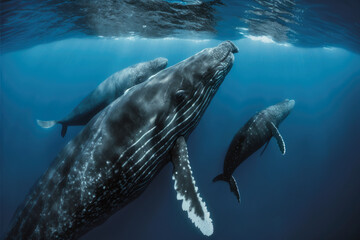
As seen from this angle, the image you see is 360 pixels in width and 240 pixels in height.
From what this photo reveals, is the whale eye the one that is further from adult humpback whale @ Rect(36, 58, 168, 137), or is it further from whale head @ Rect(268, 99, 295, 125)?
whale head @ Rect(268, 99, 295, 125)

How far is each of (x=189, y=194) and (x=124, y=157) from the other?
159cm

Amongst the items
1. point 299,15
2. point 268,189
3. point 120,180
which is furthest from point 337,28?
point 120,180

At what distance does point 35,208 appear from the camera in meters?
4.09

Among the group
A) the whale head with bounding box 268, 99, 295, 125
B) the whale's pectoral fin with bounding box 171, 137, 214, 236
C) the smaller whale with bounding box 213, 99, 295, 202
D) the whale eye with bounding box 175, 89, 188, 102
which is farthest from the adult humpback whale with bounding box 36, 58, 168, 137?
the whale head with bounding box 268, 99, 295, 125

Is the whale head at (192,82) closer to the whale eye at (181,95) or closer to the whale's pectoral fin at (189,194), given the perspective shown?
the whale eye at (181,95)

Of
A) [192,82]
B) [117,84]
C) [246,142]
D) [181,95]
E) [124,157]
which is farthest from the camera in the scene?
[117,84]

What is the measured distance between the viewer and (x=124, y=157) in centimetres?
421

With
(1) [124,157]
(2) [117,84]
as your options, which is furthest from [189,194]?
(2) [117,84]

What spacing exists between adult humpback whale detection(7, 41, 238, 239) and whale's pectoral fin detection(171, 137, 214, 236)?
0.02 m

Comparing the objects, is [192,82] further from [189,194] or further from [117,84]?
[117,84]

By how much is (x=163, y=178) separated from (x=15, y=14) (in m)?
15.8

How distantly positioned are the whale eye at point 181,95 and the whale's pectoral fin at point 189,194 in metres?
1.12

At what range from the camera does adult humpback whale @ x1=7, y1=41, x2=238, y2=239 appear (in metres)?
4.02

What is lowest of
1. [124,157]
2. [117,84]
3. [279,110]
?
[279,110]
